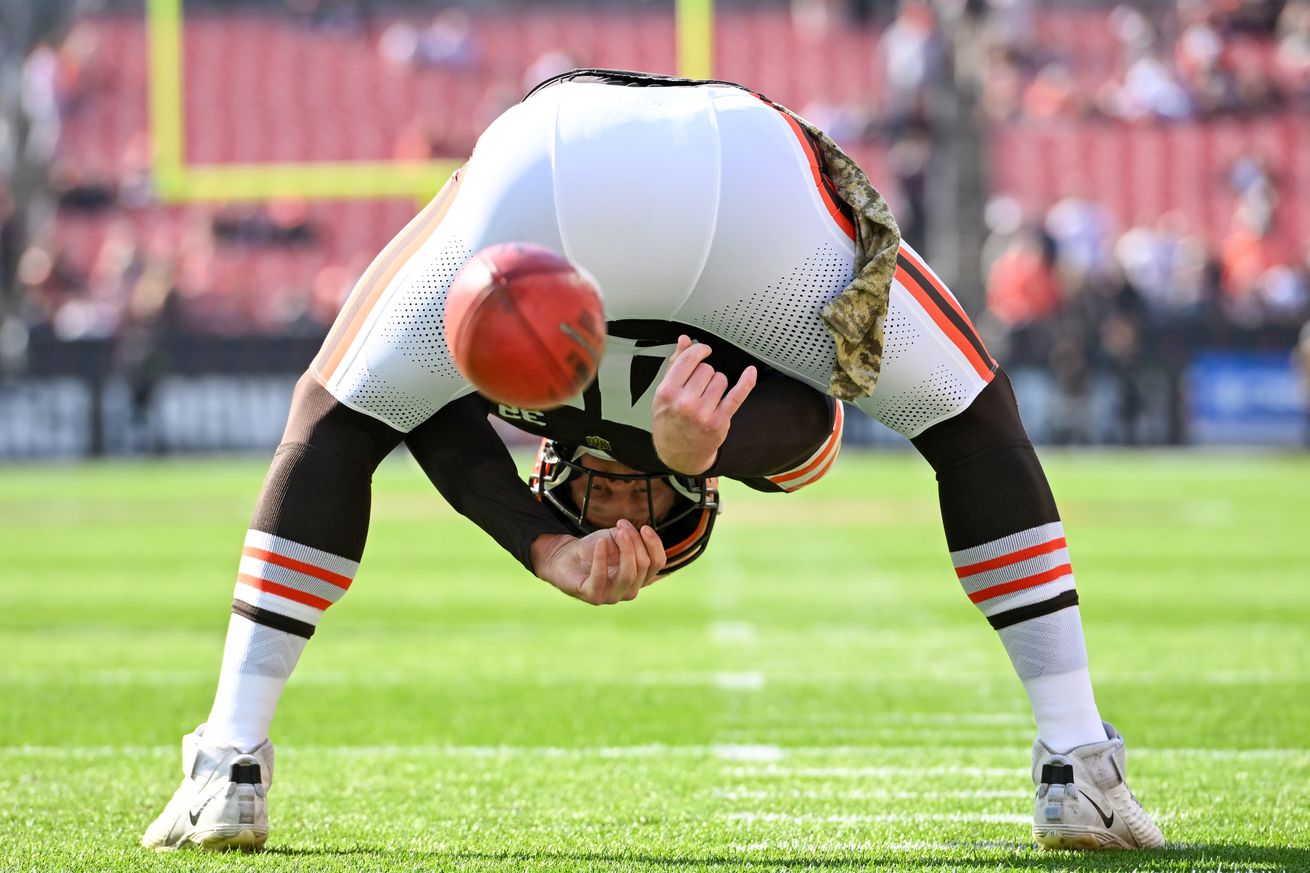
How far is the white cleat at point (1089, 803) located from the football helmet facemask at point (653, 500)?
828 mm

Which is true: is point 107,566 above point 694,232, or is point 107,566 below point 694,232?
below

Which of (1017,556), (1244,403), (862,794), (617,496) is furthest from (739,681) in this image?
(1244,403)

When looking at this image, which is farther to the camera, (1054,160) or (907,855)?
(1054,160)

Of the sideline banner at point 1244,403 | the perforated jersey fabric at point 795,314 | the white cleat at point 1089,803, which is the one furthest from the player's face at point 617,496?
the sideline banner at point 1244,403

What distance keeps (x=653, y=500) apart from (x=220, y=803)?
103cm

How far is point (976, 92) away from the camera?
20.1 m

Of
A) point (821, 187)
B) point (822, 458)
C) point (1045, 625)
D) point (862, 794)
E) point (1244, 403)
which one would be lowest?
point (1244, 403)

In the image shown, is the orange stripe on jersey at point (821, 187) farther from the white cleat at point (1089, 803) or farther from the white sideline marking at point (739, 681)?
the white sideline marking at point (739, 681)

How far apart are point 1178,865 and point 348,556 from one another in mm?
1628

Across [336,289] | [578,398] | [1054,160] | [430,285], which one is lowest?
[336,289]

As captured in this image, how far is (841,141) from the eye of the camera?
67.2 feet

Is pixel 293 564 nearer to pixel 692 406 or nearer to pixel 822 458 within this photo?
pixel 692 406

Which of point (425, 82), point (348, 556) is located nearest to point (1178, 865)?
point (348, 556)

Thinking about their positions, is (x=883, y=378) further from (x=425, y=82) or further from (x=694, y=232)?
(x=425, y=82)
